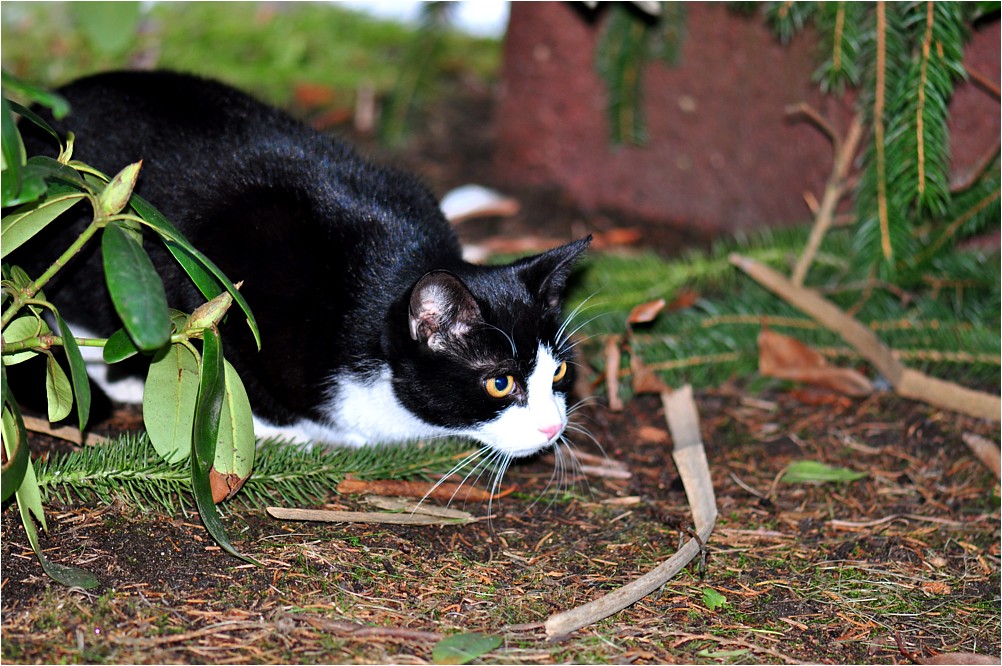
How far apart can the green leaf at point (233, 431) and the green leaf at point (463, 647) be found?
60 cm

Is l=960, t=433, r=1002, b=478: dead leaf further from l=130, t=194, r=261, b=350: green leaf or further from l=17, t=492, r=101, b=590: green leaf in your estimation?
l=17, t=492, r=101, b=590: green leaf

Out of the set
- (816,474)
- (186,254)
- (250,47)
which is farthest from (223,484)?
(250,47)

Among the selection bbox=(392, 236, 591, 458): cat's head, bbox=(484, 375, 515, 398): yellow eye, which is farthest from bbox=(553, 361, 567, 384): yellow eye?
bbox=(484, 375, 515, 398): yellow eye

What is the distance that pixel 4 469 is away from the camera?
1.88 m

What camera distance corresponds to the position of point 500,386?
2451mm

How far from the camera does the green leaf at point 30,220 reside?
6.51 feet

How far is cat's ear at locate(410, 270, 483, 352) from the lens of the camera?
230 cm

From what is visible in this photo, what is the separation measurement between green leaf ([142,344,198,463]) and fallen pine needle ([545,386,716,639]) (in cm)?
89

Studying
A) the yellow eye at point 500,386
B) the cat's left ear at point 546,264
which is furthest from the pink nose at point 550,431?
the cat's left ear at point 546,264

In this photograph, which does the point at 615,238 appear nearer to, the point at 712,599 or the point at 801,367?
the point at 801,367

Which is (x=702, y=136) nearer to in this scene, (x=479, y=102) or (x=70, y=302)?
(x=479, y=102)

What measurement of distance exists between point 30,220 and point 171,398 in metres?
0.46

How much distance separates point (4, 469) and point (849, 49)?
254 cm

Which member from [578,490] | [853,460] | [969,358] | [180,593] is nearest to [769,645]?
[578,490]
